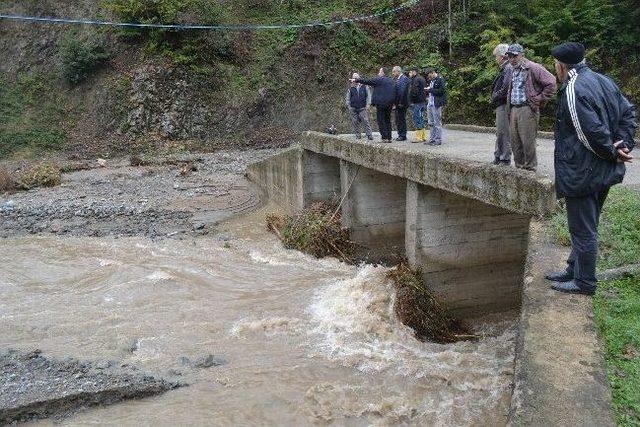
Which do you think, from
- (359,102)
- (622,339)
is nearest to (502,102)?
(622,339)

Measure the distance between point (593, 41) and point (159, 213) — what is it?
58.3ft

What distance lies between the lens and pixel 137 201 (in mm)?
18500

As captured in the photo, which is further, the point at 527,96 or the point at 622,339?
the point at 527,96

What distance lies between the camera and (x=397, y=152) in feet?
33.1

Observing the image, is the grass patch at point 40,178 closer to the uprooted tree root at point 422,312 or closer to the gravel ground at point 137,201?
the gravel ground at point 137,201

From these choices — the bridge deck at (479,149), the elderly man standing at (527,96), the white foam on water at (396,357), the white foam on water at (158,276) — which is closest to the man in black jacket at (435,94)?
the bridge deck at (479,149)

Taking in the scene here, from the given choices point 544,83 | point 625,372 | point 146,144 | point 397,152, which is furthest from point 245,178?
point 625,372

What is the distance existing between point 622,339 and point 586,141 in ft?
5.59

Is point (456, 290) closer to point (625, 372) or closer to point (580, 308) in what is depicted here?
point (580, 308)

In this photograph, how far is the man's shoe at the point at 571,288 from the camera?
524 centimetres

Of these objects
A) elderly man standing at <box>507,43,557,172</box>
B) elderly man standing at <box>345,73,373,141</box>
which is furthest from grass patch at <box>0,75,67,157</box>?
elderly man standing at <box>507,43,557,172</box>

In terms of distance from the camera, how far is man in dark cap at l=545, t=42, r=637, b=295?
4719 millimetres

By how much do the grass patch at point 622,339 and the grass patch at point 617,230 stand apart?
0.44 m

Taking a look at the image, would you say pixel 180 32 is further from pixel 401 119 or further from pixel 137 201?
pixel 401 119
